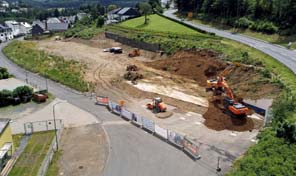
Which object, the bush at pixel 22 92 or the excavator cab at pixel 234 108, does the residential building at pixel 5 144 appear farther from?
the excavator cab at pixel 234 108

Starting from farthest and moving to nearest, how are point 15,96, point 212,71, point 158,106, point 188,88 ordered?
point 212,71 → point 188,88 → point 15,96 → point 158,106

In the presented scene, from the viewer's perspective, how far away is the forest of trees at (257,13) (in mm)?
67363

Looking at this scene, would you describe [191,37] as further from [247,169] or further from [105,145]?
[247,169]

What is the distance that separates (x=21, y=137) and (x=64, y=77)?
2257cm

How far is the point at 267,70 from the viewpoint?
48.4 meters

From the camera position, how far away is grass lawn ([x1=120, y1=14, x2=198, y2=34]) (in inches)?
3183

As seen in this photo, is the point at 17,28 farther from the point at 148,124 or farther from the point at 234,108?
the point at 234,108

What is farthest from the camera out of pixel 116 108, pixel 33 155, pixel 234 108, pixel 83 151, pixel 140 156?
pixel 116 108

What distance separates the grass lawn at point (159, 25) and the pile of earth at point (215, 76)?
16551 millimetres

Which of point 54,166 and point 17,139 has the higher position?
point 17,139

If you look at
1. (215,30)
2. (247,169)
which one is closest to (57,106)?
(247,169)

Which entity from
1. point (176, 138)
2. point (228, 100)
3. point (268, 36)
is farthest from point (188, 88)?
point (268, 36)

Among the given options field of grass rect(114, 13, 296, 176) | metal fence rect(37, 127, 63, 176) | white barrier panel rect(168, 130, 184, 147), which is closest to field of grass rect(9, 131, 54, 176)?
metal fence rect(37, 127, 63, 176)

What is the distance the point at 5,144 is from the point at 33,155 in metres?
2.82
